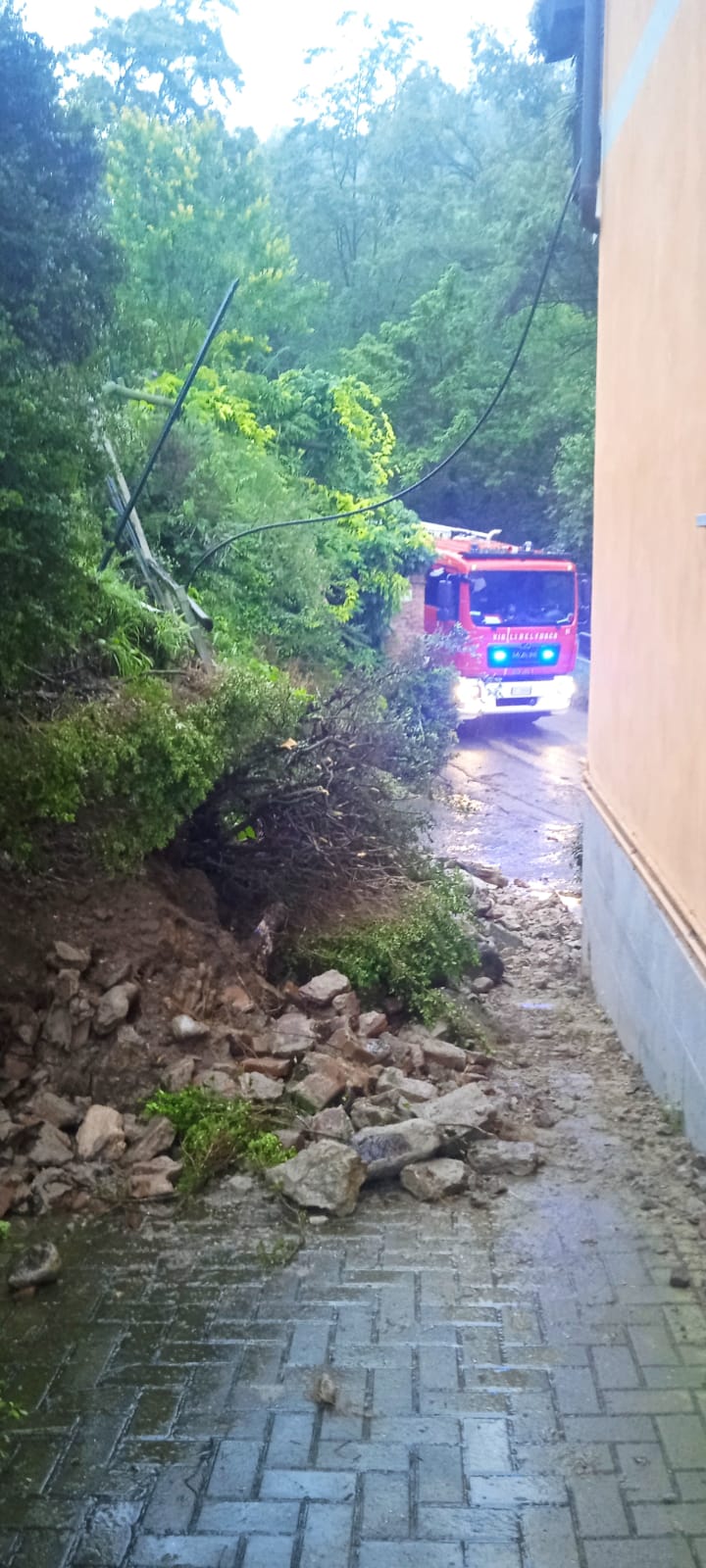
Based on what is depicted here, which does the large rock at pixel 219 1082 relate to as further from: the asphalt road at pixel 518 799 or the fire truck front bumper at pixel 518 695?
the fire truck front bumper at pixel 518 695

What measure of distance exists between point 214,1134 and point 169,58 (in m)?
26.7

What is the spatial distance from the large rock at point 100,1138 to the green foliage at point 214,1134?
0.21 metres

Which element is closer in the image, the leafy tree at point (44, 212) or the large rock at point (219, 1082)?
the leafy tree at point (44, 212)

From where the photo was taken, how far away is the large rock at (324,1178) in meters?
4.55

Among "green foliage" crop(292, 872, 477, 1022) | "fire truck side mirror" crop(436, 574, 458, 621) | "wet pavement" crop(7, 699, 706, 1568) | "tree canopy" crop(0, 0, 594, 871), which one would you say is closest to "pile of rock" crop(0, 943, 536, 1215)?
"wet pavement" crop(7, 699, 706, 1568)

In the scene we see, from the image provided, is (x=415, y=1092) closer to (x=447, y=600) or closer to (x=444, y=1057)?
(x=444, y=1057)

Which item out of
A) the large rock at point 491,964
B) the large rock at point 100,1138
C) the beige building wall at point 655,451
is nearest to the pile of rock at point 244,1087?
the large rock at point 100,1138

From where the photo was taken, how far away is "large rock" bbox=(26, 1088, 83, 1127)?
5047mm

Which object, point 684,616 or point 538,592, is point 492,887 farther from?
point 538,592

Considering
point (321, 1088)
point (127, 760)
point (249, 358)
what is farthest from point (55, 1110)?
point (249, 358)

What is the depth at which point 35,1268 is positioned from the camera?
4035 mm

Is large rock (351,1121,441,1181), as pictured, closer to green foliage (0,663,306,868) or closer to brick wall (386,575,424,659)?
green foliage (0,663,306,868)

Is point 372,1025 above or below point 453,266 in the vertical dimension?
below

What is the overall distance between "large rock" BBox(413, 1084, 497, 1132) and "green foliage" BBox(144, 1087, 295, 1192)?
66cm
